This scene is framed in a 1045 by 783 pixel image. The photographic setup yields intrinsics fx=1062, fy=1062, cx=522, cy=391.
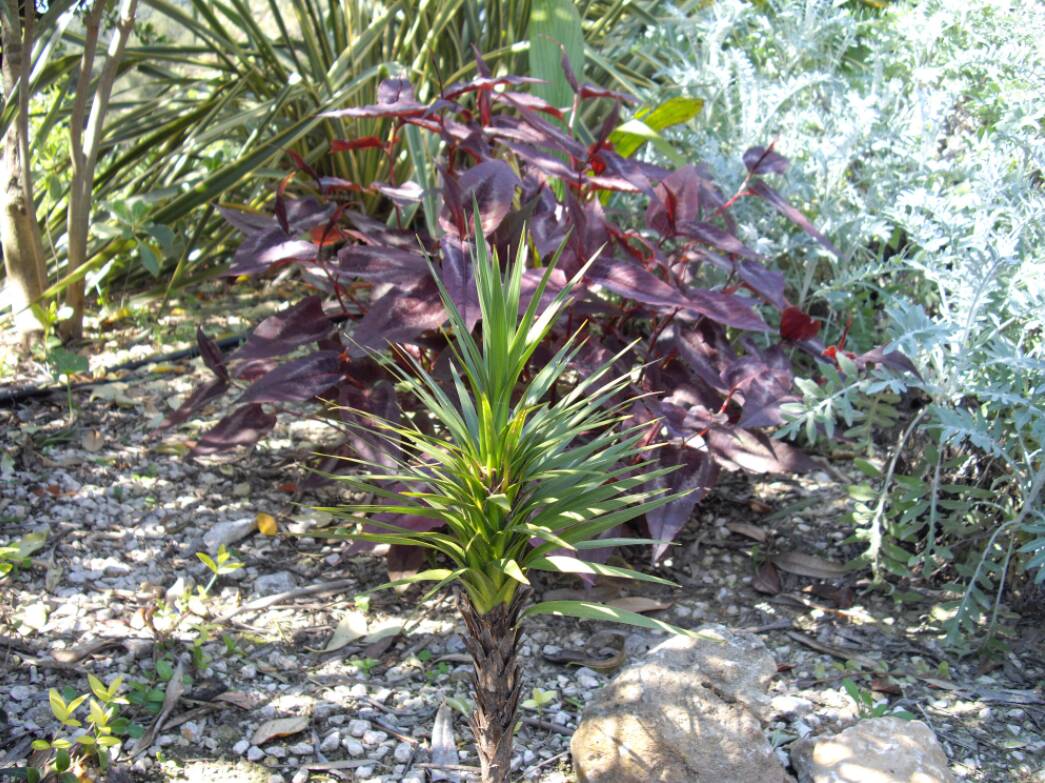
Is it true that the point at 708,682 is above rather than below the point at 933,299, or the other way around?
below

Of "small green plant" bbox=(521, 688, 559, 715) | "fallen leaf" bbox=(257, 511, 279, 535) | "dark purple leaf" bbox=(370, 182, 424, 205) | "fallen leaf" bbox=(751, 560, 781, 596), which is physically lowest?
"fallen leaf" bbox=(751, 560, 781, 596)

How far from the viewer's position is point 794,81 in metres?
2.92

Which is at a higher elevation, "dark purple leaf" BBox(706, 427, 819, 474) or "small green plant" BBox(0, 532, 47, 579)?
"small green plant" BBox(0, 532, 47, 579)

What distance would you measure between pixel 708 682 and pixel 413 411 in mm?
943

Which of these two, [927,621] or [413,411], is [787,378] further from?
[413,411]

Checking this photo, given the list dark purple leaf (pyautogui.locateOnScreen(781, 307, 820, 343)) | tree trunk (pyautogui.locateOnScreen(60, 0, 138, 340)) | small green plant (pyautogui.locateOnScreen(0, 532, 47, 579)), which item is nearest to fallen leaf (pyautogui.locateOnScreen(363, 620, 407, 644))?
small green plant (pyautogui.locateOnScreen(0, 532, 47, 579))

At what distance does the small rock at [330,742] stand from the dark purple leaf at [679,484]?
71 cm

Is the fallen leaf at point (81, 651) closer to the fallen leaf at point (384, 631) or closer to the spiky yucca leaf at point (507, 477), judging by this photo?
the fallen leaf at point (384, 631)

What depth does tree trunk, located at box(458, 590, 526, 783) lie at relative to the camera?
4.78 ft

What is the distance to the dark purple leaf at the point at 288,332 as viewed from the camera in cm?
233

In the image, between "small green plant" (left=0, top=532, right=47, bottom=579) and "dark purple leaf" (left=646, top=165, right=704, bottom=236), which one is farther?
"dark purple leaf" (left=646, top=165, right=704, bottom=236)

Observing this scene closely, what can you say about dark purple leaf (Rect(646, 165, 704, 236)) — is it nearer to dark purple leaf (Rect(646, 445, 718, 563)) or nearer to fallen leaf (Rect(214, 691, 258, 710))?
dark purple leaf (Rect(646, 445, 718, 563))

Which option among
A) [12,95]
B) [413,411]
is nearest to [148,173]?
[12,95]

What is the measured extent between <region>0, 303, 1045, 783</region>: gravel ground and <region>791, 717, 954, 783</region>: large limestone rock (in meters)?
0.15
